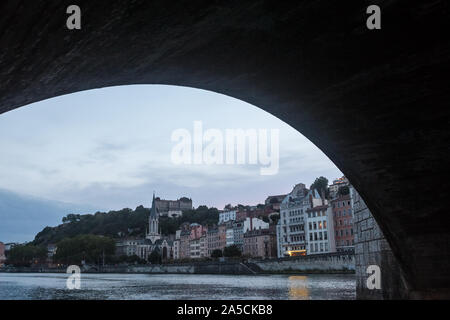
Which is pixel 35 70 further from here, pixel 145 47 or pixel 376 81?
pixel 376 81

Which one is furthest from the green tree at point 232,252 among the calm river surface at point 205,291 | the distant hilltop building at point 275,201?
the calm river surface at point 205,291

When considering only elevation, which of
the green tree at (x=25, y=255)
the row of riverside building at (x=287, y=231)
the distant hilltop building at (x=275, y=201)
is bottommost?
the green tree at (x=25, y=255)

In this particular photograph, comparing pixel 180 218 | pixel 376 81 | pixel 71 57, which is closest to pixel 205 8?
pixel 71 57

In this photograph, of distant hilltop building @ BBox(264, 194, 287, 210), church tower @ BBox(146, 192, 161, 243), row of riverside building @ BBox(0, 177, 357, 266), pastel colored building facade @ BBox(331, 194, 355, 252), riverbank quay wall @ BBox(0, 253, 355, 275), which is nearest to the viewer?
riverbank quay wall @ BBox(0, 253, 355, 275)

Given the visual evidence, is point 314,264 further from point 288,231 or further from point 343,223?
point 288,231

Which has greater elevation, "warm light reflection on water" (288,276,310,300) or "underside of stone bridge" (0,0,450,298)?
"underside of stone bridge" (0,0,450,298)

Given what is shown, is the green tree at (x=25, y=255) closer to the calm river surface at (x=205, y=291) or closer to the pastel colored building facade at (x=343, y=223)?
the pastel colored building facade at (x=343, y=223)

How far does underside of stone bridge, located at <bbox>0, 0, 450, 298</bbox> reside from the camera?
5039 millimetres

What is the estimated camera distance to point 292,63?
742 centimetres

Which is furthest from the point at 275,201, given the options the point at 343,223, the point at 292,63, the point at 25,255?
the point at 292,63

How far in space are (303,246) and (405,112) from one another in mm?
82255

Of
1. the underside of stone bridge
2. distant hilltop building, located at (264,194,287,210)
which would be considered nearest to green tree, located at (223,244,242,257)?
distant hilltop building, located at (264,194,287,210)

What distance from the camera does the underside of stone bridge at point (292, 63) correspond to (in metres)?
5.04

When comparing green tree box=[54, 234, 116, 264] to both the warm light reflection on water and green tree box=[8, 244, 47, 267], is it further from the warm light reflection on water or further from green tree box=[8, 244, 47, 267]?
the warm light reflection on water
